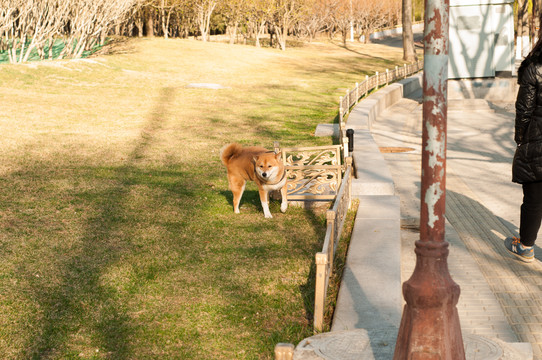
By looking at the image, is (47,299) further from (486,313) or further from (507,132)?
(507,132)

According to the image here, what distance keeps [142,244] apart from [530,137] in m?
4.17

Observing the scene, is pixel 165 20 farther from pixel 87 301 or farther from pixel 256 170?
pixel 87 301

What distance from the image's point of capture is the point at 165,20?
54906 mm

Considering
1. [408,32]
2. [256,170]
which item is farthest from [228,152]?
[408,32]

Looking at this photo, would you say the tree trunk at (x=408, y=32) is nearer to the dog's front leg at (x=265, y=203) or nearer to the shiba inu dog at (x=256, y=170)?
the shiba inu dog at (x=256, y=170)

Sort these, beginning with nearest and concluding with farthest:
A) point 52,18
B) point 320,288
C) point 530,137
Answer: point 320,288 < point 530,137 < point 52,18

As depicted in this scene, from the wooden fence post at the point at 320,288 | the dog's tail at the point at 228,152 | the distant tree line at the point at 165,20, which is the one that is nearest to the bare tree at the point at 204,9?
the distant tree line at the point at 165,20

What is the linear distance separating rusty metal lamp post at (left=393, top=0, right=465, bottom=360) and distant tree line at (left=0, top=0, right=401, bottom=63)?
2482 cm

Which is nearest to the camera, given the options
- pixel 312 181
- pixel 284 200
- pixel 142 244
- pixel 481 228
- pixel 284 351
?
pixel 284 351

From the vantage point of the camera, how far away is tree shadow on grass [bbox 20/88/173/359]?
4.96 metres

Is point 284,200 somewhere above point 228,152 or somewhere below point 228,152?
below

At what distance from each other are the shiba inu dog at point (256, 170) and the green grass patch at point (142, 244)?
318 millimetres

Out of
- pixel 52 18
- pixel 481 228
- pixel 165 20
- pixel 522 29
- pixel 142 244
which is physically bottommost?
pixel 481 228

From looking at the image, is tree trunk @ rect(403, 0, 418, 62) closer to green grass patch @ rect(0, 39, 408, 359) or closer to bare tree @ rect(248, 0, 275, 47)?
bare tree @ rect(248, 0, 275, 47)
